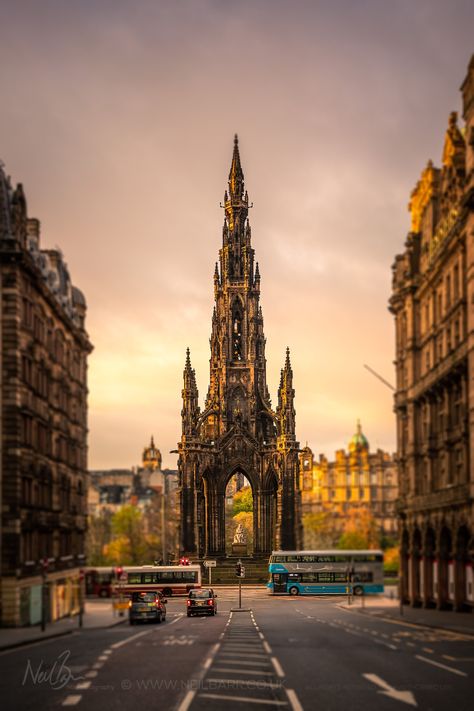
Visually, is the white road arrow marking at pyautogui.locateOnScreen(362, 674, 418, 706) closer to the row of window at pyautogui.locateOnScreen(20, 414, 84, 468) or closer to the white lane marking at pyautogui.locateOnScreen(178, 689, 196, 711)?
the white lane marking at pyautogui.locateOnScreen(178, 689, 196, 711)

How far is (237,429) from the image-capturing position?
129625 mm

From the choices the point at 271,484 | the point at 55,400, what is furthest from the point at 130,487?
the point at 271,484

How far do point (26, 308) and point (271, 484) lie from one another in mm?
73192

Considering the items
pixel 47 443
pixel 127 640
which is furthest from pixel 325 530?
pixel 127 640

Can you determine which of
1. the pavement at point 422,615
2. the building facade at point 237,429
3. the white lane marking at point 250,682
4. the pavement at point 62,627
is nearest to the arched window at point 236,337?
the building facade at point 237,429

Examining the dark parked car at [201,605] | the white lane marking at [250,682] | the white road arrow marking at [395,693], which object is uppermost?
the white road arrow marking at [395,693]

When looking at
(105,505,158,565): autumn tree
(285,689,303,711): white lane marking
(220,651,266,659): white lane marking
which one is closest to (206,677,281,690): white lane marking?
(285,689,303,711): white lane marking

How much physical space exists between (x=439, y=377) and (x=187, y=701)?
139 feet

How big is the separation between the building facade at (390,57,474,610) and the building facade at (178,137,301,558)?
51.7 meters

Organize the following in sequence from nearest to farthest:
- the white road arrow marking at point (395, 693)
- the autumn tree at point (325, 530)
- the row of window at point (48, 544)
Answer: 1. the white road arrow marking at point (395, 693)
2. the row of window at point (48, 544)
3. the autumn tree at point (325, 530)

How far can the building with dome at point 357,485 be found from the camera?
157 feet

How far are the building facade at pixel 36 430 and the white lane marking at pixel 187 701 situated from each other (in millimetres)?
28585

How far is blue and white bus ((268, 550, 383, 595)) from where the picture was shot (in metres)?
54.2

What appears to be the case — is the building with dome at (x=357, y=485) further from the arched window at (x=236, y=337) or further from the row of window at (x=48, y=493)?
the arched window at (x=236, y=337)
